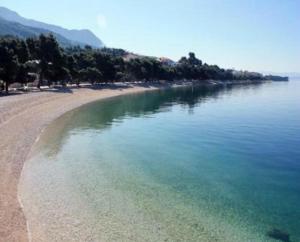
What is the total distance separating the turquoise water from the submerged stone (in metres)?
0.31

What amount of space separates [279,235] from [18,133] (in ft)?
100

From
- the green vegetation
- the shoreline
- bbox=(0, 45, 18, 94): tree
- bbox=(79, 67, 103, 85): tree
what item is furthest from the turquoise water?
bbox=(79, 67, 103, 85): tree

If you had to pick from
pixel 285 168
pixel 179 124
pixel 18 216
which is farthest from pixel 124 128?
pixel 18 216

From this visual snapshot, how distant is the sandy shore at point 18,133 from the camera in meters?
18.3

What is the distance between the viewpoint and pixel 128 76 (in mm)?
152125

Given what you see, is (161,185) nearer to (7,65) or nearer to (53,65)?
(7,65)

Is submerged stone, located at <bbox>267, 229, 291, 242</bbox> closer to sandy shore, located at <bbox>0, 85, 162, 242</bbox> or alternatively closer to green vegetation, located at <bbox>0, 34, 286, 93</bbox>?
sandy shore, located at <bbox>0, 85, 162, 242</bbox>

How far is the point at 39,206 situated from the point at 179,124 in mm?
36171

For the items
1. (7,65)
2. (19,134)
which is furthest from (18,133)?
(7,65)

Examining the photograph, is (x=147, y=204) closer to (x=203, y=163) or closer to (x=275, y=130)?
(x=203, y=163)

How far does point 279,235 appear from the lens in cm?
1845

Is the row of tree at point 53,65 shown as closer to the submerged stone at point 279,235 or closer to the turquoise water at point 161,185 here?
the turquoise water at point 161,185

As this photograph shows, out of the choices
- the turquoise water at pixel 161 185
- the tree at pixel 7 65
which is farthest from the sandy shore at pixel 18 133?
the tree at pixel 7 65

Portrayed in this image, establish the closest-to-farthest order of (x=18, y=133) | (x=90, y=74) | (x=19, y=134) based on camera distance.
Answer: (x=19, y=134)
(x=18, y=133)
(x=90, y=74)
